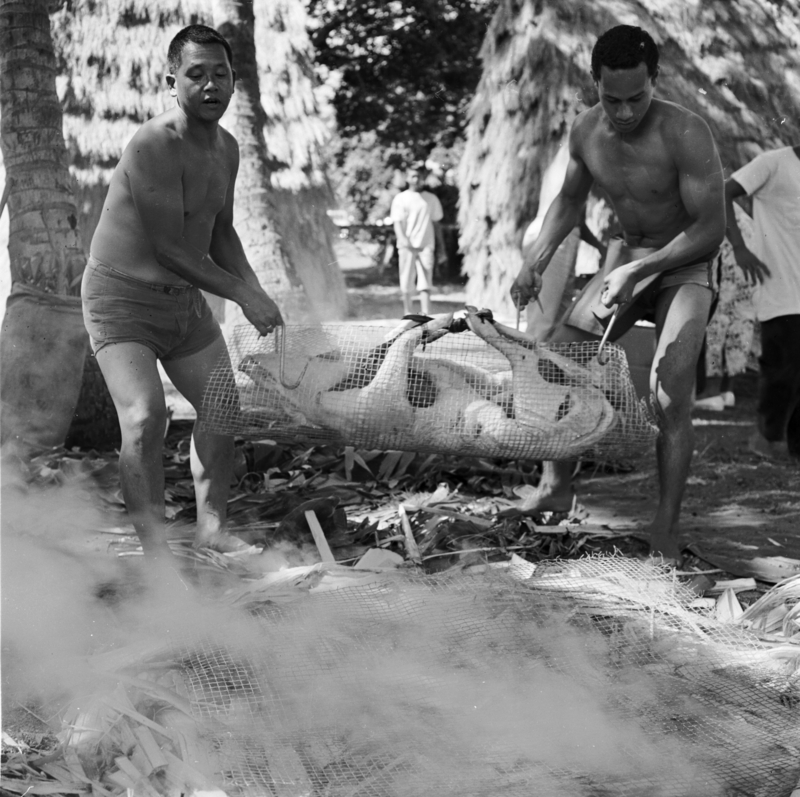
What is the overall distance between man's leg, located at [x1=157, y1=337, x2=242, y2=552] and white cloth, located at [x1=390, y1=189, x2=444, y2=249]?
319 inches

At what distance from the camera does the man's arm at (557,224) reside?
14.5ft

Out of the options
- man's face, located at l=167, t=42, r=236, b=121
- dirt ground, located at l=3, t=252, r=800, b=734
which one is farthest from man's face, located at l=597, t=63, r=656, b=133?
dirt ground, located at l=3, t=252, r=800, b=734

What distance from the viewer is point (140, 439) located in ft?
11.8

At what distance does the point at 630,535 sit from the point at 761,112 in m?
5.26

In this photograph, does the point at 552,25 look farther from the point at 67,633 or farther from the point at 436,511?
the point at 67,633

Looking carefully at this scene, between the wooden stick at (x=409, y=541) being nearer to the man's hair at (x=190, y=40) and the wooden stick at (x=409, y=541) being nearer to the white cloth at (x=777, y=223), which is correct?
the man's hair at (x=190, y=40)

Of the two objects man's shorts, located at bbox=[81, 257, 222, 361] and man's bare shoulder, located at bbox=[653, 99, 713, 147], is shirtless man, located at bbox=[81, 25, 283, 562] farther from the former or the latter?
man's bare shoulder, located at bbox=[653, 99, 713, 147]

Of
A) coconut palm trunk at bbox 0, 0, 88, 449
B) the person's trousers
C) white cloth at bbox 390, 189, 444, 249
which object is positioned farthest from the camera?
white cloth at bbox 390, 189, 444, 249

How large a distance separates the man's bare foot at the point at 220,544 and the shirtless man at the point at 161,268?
456mm

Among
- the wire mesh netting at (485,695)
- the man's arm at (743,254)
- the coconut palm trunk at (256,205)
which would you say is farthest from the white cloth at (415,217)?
the wire mesh netting at (485,695)

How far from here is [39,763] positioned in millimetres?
2512

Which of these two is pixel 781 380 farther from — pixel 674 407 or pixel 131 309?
pixel 131 309

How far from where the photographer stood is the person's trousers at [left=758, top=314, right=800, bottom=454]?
606cm

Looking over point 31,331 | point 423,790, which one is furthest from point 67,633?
point 31,331
